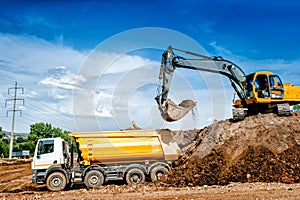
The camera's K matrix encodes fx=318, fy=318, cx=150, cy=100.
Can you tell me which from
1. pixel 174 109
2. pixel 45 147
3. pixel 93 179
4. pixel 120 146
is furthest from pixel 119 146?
pixel 174 109

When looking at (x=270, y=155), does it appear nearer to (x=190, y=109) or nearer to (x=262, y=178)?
(x=262, y=178)

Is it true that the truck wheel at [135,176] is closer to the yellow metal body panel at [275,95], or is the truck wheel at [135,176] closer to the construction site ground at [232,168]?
the construction site ground at [232,168]

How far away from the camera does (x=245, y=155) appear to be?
45.8ft

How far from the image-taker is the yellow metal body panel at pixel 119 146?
14773mm

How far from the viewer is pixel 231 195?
10672 millimetres

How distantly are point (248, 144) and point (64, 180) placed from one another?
8400mm

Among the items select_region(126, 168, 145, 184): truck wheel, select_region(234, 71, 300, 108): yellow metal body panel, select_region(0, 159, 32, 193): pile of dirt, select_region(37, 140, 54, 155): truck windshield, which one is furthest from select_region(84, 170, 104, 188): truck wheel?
select_region(234, 71, 300, 108): yellow metal body panel

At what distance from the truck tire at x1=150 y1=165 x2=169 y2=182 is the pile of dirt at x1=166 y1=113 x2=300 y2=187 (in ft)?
2.09

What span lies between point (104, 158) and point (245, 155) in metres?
6.40

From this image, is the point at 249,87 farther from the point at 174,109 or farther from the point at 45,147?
the point at 45,147

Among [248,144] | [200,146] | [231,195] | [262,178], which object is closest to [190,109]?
[200,146]

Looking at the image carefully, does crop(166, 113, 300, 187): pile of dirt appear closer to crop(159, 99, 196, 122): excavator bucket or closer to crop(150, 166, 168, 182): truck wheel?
crop(150, 166, 168, 182): truck wheel

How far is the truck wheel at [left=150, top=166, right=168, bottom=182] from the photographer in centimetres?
1482

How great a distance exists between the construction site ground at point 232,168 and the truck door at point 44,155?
1.21m
